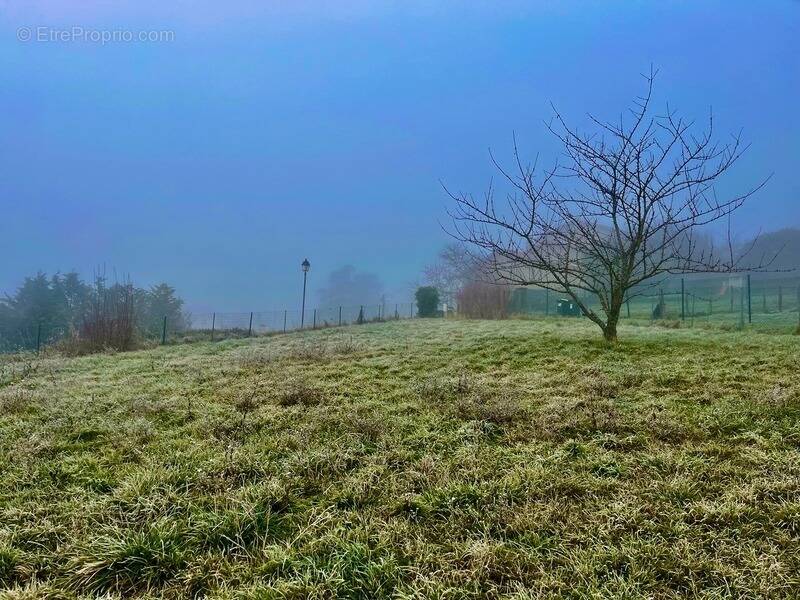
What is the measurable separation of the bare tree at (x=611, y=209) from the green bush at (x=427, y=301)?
12329mm

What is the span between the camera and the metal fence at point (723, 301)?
11.4 meters

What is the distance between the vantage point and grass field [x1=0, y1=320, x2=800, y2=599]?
4.54ft

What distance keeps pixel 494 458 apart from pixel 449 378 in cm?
193

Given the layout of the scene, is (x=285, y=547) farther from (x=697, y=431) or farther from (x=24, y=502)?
(x=697, y=431)

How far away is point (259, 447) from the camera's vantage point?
2.47 m

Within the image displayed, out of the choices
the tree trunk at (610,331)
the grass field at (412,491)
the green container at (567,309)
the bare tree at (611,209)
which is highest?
the bare tree at (611,209)

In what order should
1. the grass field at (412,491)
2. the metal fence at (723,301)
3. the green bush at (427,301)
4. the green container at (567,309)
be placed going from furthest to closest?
the green bush at (427,301) < the green container at (567,309) < the metal fence at (723,301) < the grass field at (412,491)

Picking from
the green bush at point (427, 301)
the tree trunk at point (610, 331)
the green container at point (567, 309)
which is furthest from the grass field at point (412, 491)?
the green bush at point (427, 301)

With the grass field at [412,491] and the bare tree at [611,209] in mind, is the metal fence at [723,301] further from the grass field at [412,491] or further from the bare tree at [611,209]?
the grass field at [412,491]

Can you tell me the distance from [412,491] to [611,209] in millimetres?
6387

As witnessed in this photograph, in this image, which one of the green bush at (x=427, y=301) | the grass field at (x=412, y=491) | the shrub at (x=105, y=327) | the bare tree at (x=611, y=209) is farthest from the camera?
the green bush at (x=427, y=301)

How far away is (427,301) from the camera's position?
19844mm

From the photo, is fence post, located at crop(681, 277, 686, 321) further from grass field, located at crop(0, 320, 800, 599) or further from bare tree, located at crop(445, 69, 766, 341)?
grass field, located at crop(0, 320, 800, 599)

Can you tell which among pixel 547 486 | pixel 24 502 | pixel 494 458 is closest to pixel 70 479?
pixel 24 502
